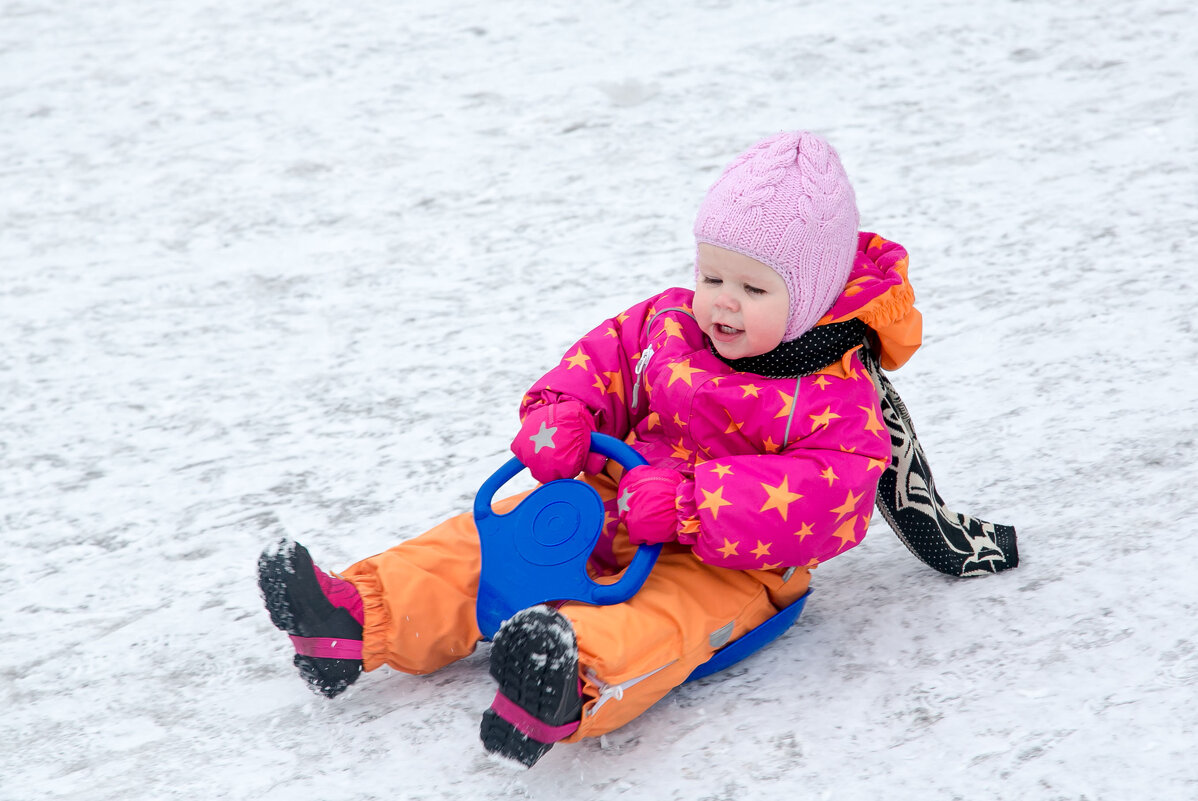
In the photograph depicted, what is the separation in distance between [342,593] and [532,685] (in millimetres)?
413

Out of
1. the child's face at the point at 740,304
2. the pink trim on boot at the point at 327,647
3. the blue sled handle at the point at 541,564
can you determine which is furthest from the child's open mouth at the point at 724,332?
the pink trim on boot at the point at 327,647

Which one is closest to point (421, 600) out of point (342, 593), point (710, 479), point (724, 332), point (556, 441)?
point (342, 593)

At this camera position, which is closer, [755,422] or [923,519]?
[755,422]

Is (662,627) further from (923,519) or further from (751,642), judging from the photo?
(923,519)

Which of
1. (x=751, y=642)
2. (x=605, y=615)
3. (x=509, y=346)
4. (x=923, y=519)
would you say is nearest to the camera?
(x=605, y=615)

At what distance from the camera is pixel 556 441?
193 cm

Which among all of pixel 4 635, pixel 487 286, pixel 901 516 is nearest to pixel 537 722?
pixel 901 516

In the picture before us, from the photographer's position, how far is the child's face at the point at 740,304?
180cm

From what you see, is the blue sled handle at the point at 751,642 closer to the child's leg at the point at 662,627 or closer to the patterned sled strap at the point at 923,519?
the child's leg at the point at 662,627

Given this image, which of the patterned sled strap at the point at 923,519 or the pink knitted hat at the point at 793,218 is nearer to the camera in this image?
the pink knitted hat at the point at 793,218

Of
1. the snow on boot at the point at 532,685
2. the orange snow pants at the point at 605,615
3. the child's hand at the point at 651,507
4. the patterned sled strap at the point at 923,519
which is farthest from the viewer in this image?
the patterned sled strap at the point at 923,519

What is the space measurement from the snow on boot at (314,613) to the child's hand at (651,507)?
0.47 metres

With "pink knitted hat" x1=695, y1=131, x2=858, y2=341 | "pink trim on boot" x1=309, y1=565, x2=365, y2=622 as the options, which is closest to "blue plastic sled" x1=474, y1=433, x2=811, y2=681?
"pink trim on boot" x1=309, y1=565, x2=365, y2=622

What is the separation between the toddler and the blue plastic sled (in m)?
0.03
